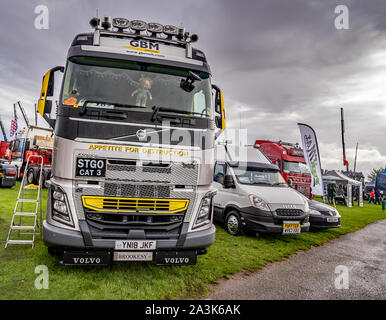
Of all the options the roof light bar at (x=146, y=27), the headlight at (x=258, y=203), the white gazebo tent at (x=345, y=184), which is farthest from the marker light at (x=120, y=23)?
the white gazebo tent at (x=345, y=184)

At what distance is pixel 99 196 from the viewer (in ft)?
11.6

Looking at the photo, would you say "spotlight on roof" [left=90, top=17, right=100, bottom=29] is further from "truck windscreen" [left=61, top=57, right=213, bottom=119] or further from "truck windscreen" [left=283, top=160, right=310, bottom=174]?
"truck windscreen" [left=283, top=160, right=310, bottom=174]

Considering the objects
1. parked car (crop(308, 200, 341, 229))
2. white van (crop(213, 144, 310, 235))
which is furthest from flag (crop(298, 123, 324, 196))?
white van (crop(213, 144, 310, 235))

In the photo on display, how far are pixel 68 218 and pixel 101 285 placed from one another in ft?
3.27

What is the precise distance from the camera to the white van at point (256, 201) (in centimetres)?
644

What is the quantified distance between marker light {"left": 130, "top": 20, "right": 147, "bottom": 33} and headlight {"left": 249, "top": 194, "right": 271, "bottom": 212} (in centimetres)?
443

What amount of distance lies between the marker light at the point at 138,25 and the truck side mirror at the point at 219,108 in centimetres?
157

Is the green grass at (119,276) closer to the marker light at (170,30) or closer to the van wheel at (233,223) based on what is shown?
the van wheel at (233,223)

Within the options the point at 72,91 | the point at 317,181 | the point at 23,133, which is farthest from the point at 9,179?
the point at 317,181

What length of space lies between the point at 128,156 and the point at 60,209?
1.11 m

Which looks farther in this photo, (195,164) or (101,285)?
(195,164)

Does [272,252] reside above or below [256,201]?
below

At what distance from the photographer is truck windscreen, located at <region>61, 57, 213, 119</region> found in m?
3.86
